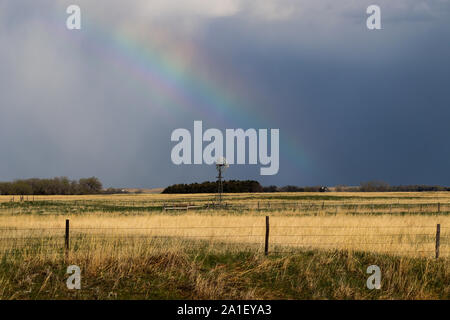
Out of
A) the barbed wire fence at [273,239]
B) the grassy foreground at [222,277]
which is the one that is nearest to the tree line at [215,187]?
the barbed wire fence at [273,239]

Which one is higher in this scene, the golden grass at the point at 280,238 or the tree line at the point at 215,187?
the golden grass at the point at 280,238

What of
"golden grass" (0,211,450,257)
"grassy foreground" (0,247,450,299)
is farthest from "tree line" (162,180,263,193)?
"grassy foreground" (0,247,450,299)

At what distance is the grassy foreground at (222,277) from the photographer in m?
12.4

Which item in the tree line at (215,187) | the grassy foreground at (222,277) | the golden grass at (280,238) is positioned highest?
the grassy foreground at (222,277)

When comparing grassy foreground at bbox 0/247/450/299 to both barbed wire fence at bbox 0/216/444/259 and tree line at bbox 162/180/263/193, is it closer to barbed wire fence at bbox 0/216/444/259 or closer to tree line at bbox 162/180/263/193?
barbed wire fence at bbox 0/216/444/259

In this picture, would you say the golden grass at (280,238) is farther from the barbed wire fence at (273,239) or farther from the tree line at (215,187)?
the tree line at (215,187)

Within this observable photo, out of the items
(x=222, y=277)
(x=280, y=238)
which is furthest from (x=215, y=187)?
(x=222, y=277)

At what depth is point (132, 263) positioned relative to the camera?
13789 millimetres

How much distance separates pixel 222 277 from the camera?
13016mm

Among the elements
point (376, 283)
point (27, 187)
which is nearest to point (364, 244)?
point (376, 283)

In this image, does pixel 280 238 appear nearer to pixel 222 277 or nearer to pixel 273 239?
pixel 273 239

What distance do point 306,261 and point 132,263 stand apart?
16.2ft

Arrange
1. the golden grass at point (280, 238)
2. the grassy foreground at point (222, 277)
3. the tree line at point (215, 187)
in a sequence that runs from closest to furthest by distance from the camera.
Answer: the grassy foreground at point (222, 277), the golden grass at point (280, 238), the tree line at point (215, 187)

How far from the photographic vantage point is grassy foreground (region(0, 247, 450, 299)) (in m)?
12.4
